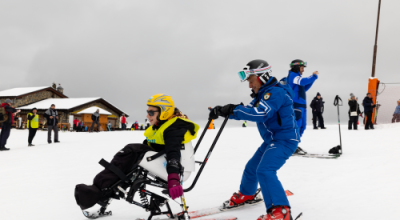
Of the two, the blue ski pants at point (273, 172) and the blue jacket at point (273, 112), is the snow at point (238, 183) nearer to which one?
the blue ski pants at point (273, 172)

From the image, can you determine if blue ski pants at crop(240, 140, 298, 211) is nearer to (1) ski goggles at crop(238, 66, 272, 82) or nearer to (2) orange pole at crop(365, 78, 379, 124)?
(1) ski goggles at crop(238, 66, 272, 82)

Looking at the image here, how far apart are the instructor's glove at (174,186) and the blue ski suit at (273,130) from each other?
0.91 metres

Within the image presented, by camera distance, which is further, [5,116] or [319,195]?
[5,116]

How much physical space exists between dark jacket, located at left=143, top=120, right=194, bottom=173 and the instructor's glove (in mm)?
50

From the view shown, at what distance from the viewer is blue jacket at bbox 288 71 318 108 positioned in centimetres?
619

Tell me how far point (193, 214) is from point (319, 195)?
2.06m

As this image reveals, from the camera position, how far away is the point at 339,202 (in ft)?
12.2

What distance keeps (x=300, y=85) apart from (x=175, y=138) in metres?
4.67

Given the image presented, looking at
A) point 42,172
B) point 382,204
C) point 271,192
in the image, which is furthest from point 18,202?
point 382,204

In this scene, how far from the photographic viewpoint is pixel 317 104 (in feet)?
50.0

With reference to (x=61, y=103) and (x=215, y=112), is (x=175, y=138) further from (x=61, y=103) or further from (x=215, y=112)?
(x=61, y=103)

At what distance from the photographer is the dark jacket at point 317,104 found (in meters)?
15.2

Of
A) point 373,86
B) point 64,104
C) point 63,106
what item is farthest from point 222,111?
point 64,104

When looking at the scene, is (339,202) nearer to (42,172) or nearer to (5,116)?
(42,172)
